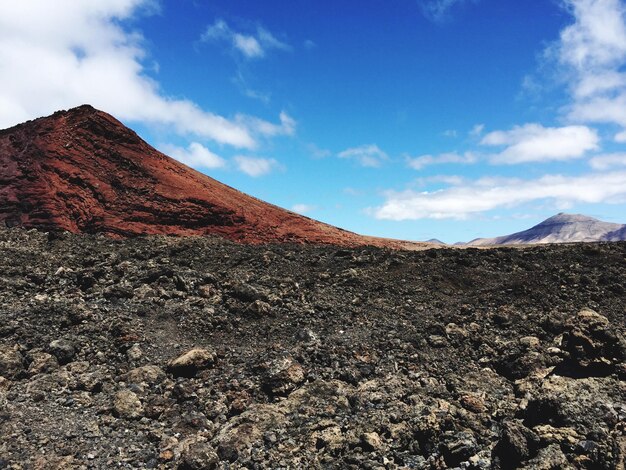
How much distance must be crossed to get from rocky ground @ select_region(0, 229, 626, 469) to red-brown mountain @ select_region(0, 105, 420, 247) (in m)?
1.67

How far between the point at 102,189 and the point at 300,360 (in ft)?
38.9

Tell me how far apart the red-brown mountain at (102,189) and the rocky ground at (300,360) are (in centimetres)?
167

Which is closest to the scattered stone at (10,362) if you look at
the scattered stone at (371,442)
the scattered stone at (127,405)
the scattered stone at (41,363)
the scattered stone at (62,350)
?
the scattered stone at (41,363)

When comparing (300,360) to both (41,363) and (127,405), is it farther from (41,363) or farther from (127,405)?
(41,363)

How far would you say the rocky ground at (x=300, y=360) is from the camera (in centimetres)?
593

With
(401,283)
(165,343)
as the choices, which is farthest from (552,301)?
(165,343)

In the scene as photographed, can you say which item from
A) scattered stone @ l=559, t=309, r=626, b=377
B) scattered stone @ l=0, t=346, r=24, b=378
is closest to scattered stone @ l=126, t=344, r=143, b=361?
scattered stone @ l=0, t=346, r=24, b=378

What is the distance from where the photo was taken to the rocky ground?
593 centimetres

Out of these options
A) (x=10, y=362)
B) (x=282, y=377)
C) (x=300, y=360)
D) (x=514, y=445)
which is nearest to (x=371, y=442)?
(x=514, y=445)

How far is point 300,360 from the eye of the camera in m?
8.23

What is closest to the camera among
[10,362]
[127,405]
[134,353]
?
[127,405]

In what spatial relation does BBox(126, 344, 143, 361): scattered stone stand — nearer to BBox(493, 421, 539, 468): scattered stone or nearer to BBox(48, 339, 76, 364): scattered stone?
BBox(48, 339, 76, 364): scattered stone

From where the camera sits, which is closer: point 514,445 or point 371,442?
point 514,445

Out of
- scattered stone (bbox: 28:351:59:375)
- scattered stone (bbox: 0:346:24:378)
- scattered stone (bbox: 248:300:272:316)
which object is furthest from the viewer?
scattered stone (bbox: 248:300:272:316)
